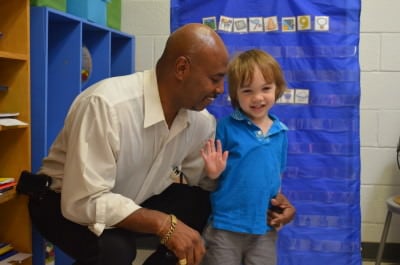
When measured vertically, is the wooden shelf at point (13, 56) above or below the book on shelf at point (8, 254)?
above

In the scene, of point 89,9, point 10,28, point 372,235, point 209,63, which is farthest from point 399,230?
point 10,28

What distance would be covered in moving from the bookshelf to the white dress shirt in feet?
0.60

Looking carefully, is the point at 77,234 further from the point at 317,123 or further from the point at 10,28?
the point at 317,123

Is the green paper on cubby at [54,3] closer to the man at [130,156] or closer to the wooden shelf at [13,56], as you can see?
the wooden shelf at [13,56]

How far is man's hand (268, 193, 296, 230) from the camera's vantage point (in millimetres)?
1584

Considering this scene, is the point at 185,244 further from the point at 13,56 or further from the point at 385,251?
the point at 385,251

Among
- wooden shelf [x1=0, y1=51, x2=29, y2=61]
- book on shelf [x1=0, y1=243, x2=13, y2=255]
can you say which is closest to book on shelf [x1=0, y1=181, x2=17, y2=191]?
book on shelf [x1=0, y1=243, x2=13, y2=255]

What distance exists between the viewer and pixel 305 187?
2078 millimetres

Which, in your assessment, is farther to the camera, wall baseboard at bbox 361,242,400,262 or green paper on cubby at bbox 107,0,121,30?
wall baseboard at bbox 361,242,400,262

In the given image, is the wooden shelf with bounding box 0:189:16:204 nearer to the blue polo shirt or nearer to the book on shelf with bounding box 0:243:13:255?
the book on shelf with bounding box 0:243:13:255

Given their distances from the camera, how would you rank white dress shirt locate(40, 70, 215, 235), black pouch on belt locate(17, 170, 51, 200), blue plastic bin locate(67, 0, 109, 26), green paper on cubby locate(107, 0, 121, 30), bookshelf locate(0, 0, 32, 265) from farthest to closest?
green paper on cubby locate(107, 0, 121, 30) → blue plastic bin locate(67, 0, 109, 26) → bookshelf locate(0, 0, 32, 265) → black pouch on belt locate(17, 170, 51, 200) → white dress shirt locate(40, 70, 215, 235)

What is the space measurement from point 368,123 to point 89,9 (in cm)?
156

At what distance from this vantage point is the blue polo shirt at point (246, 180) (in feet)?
5.05

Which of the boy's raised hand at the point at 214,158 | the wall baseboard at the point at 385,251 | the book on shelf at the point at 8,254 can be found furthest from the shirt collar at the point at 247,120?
the wall baseboard at the point at 385,251
